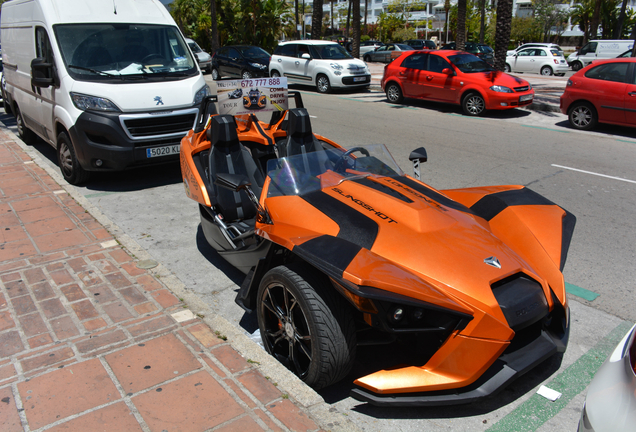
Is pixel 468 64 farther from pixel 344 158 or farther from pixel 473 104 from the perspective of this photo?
pixel 344 158

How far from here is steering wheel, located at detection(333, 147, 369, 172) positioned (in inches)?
146

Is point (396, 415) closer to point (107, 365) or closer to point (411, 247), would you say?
point (411, 247)

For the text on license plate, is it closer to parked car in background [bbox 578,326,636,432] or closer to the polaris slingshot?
the polaris slingshot

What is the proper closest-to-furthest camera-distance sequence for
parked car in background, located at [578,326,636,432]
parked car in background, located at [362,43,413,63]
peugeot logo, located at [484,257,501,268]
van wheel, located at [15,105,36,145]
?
1. parked car in background, located at [578,326,636,432]
2. peugeot logo, located at [484,257,501,268]
3. van wheel, located at [15,105,36,145]
4. parked car in background, located at [362,43,413,63]

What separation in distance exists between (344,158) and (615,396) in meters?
2.44

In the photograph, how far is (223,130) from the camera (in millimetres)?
4523

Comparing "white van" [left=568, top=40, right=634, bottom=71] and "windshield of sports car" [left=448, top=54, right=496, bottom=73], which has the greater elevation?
"white van" [left=568, top=40, right=634, bottom=71]

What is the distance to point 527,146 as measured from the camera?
30.9 ft

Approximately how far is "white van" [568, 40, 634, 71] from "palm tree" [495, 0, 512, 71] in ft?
43.4

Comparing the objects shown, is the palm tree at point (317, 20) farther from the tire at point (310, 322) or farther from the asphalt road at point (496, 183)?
the tire at point (310, 322)

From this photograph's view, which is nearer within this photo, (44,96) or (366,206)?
(366,206)

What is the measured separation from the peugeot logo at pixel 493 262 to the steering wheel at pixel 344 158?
4.47ft

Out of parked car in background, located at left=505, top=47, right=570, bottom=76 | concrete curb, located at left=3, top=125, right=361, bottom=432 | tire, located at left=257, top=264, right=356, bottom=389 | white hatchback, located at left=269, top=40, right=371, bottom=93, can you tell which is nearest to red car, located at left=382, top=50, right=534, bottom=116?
white hatchback, located at left=269, top=40, right=371, bottom=93

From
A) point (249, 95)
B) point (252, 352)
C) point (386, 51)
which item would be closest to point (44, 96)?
point (249, 95)
